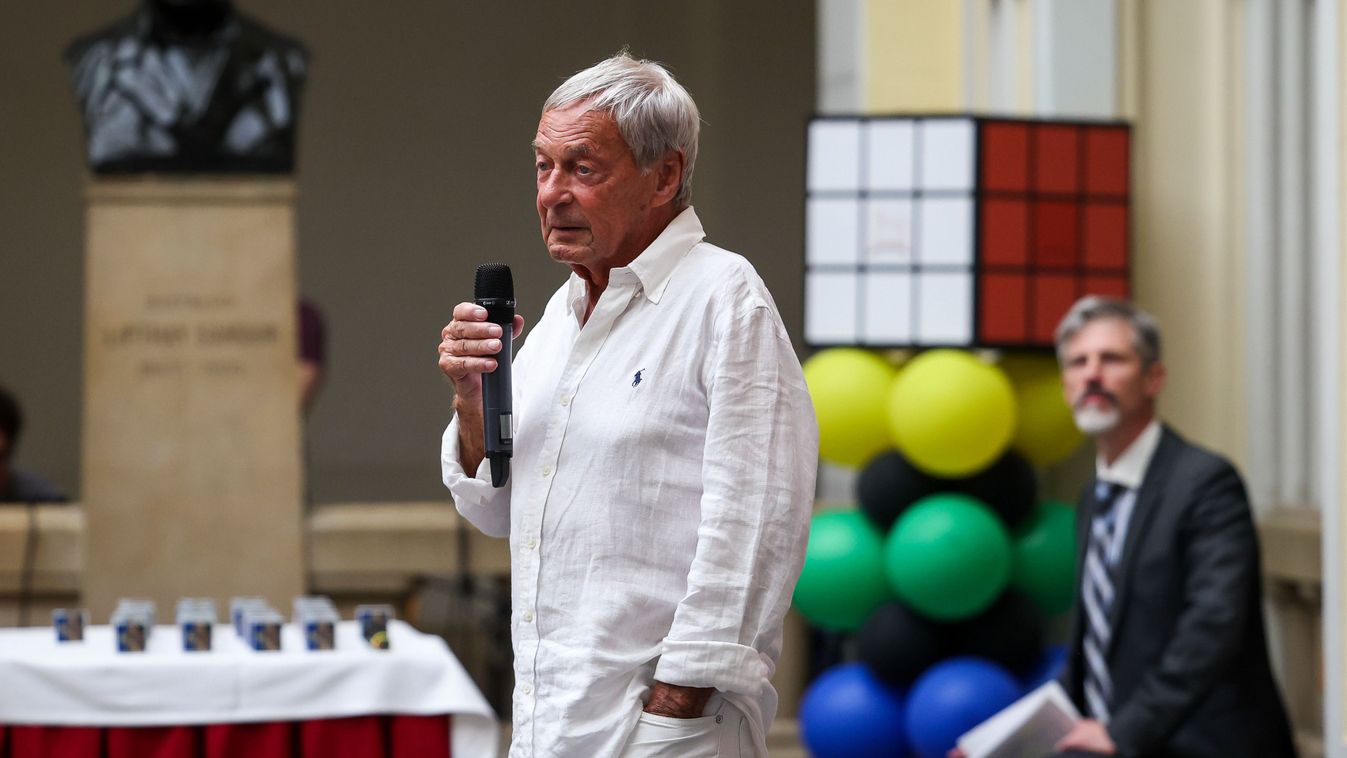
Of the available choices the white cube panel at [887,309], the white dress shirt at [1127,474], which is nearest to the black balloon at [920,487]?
the white cube panel at [887,309]

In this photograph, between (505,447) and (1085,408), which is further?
(1085,408)

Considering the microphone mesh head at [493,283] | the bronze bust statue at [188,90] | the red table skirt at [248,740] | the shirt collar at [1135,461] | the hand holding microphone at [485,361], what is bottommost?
the red table skirt at [248,740]

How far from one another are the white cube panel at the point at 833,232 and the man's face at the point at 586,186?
3827mm

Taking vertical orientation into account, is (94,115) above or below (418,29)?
below

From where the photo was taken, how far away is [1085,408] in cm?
479

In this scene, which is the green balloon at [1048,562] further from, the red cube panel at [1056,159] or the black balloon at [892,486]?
the red cube panel at [1056,159]

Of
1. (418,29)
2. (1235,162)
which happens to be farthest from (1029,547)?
(418,29)

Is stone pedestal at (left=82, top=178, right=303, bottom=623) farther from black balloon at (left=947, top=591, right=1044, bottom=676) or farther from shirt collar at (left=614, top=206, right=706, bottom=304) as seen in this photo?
shirt collar at (left=614, top=206, right=706, bottom=304)

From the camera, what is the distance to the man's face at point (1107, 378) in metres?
4.77

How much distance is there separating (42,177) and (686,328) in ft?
42.9

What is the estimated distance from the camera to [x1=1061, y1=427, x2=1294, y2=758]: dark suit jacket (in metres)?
4.29

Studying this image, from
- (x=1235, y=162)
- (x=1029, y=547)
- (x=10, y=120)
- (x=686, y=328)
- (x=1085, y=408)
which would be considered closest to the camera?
(x=686, y=328)

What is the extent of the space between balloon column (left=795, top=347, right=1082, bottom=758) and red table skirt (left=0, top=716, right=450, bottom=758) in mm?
2372

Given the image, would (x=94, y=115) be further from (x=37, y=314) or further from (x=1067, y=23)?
(x=37, y=314)
